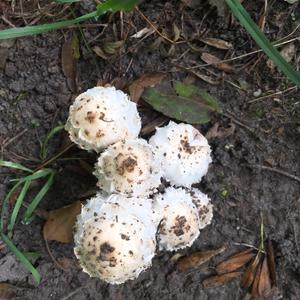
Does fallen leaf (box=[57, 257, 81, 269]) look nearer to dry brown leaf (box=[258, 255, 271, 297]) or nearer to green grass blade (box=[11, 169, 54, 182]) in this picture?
green grass blade (box=[11, 169, 54, 182])

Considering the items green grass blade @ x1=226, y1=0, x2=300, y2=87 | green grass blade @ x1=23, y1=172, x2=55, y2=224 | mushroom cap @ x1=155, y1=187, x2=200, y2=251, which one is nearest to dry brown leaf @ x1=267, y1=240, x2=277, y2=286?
mushroom cap @ x1=155, y1=187, x2=200, y2=251

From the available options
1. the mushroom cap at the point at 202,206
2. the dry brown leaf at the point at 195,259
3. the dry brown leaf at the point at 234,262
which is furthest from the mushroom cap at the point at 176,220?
the dry brown leaf at the point at 234,262

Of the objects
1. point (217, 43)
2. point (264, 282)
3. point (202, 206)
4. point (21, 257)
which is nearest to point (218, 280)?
point (264, 282)

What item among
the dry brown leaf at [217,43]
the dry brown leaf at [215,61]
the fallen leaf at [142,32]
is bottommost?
the dry brown leaf at [215,61]

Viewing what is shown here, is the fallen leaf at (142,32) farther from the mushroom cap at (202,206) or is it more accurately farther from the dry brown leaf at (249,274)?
the dry brown leaf at (249,274)

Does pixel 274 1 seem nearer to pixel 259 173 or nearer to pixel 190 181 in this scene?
pixel 259 173

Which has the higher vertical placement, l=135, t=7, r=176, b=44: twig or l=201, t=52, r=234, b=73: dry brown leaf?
l=135, t=7, r=176, b=44: twig

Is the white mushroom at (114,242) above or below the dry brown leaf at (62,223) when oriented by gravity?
above
